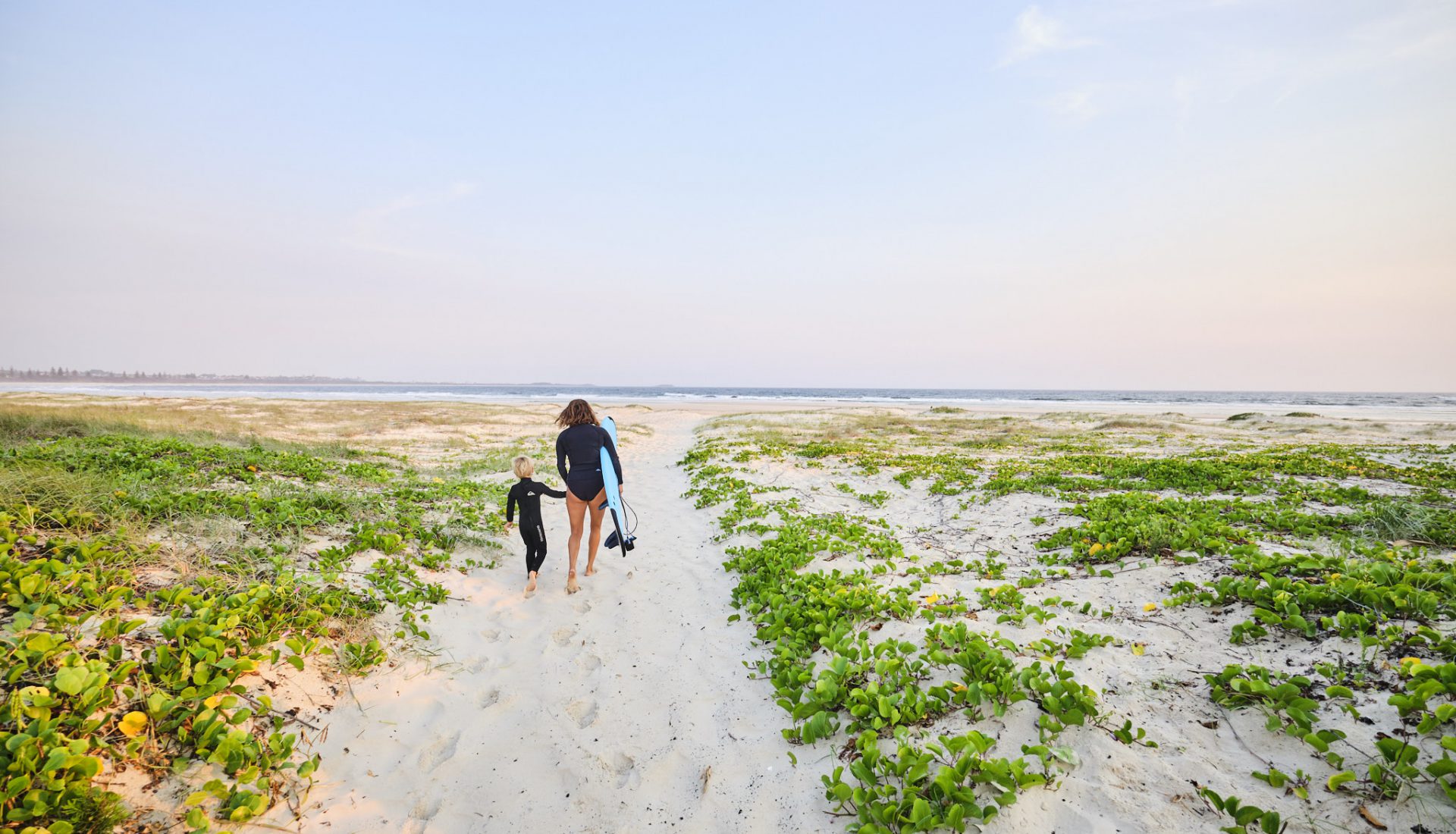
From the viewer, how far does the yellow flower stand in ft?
10.7

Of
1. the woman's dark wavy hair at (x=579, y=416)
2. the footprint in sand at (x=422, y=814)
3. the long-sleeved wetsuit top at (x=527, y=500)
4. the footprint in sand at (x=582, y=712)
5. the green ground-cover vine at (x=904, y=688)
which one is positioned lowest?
the footprint in sand at (x=582, y=712)

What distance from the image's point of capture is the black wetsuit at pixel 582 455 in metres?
7.32

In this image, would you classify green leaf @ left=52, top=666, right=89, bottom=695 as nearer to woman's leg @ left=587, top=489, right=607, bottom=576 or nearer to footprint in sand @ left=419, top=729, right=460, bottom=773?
footprint in sand @ left=419, top=729, right=460, bottom=773

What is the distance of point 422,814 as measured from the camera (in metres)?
3.63

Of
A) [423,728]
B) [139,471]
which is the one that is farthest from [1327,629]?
[139,471]

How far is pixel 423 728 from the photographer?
4434 mm

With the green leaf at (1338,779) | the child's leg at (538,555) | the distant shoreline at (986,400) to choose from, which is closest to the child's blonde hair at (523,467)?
the child's leg at (538,555)

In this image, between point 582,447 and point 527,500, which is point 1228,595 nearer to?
point 582,447

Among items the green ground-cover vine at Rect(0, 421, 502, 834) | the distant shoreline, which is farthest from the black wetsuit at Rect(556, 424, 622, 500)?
the distant shoreline

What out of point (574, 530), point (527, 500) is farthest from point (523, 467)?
point (574, 530)

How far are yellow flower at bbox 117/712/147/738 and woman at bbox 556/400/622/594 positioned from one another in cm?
418

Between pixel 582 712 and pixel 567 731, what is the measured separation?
11.3 inches

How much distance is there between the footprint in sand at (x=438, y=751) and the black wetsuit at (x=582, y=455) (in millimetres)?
3376

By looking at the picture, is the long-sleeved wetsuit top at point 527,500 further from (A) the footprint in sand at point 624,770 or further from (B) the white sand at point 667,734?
(A) the footprint in sand at point 624,770
